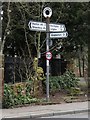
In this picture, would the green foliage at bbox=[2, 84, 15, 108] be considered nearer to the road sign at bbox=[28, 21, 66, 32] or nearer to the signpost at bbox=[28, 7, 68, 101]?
the signpost at bbox=[28, 7, 68, 101]

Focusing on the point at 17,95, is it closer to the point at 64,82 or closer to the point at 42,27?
the point at 42,27

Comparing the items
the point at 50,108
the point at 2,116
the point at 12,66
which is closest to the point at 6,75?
the point at 12,66

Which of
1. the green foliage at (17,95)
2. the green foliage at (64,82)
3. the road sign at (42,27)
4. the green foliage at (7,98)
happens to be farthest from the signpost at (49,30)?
the green foliage at (64,82)

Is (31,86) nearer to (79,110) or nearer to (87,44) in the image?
(79,110)

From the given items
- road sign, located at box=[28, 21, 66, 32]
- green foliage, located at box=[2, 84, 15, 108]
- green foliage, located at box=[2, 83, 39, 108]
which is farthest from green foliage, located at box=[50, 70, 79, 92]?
green foliage, located at box=[2, 84, 15, 108]

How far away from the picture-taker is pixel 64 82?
22078mm

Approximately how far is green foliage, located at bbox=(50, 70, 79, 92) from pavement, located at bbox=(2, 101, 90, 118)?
204 inches

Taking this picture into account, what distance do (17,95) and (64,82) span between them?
6.33 metres

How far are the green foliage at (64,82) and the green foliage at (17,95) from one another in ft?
11.9

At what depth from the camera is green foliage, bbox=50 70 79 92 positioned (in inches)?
836

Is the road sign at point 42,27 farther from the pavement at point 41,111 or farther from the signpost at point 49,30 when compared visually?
the pavement at point 41,111

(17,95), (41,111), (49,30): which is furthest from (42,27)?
(41,111)

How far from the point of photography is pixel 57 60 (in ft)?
82.4

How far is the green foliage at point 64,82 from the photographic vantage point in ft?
69.7
